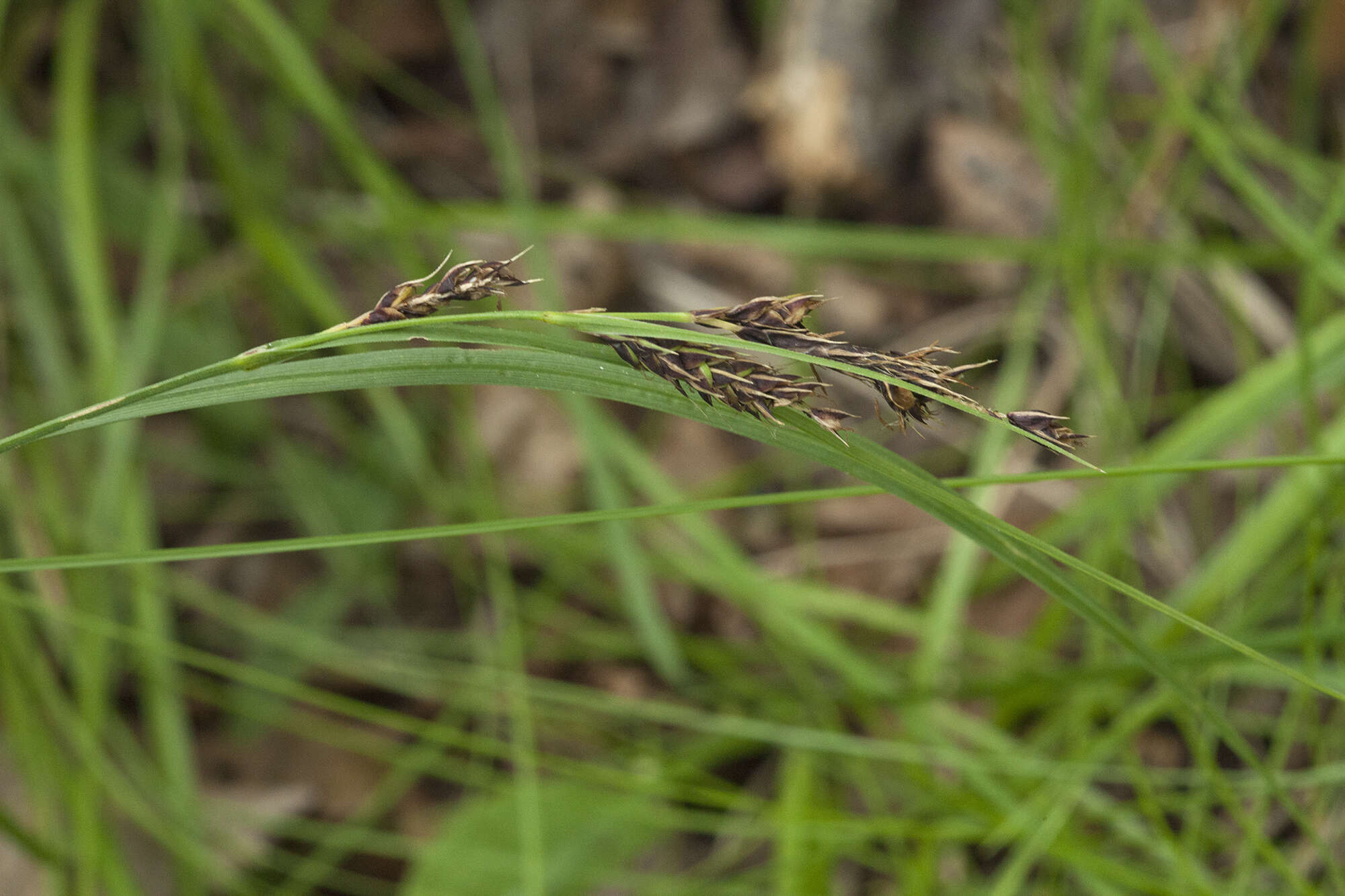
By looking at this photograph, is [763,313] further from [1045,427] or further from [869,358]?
[1045,427]

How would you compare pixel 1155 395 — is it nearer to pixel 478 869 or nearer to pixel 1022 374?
pixel 1022 374

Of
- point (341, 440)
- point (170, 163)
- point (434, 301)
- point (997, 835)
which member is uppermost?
point (170, 163)

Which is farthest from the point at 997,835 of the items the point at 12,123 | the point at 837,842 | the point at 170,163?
the point at 12,123

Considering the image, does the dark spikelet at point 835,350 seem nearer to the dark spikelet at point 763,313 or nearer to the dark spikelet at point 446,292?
the dark spikelet at point 763,313

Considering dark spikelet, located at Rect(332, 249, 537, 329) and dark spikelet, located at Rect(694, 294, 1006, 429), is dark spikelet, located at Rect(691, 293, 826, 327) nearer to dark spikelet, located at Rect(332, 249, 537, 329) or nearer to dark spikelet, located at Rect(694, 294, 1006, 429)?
dark spikelet, located at Rect(694, 294, 1006, 429)

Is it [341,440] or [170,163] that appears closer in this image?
[170,163]

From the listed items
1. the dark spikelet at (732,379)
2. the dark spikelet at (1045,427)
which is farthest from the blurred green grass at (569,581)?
the dark spikelet at (732,379)
